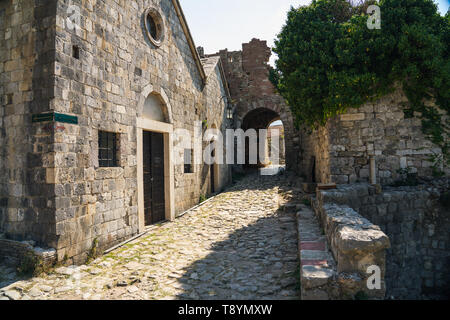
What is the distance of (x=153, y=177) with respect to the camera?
7.41 meters

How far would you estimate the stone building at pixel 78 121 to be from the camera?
14.4 ft

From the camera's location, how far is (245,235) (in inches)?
256

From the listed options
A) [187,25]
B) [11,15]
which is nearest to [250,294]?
[11,15]

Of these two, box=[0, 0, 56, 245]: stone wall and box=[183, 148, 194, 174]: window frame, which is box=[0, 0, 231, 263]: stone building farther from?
box=[183, 148, 194, 174]: window frame

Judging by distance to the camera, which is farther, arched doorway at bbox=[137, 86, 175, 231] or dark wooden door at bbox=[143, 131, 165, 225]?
dark wooden door at bbox=[143, 131, 165, 225]

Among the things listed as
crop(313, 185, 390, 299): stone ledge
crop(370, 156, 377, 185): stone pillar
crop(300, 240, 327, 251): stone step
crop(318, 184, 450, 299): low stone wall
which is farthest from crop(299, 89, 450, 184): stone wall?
crop(313, 185, 390, 299): stone ledge

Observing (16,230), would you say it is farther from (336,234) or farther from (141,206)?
(336,234)

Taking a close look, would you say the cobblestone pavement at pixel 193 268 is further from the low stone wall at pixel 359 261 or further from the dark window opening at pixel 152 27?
the dark window opening at pixel 152 27

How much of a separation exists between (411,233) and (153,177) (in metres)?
6.32

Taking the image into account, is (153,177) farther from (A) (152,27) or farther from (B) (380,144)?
(B) (380,144)

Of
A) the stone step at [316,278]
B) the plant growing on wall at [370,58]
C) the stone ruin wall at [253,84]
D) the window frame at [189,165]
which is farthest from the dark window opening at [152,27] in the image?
the stone ruin wall at [253,84]

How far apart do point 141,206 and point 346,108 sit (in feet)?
18.0

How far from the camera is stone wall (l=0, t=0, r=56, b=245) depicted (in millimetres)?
4375

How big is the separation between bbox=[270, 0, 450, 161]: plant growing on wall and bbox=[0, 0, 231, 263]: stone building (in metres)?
3.83
